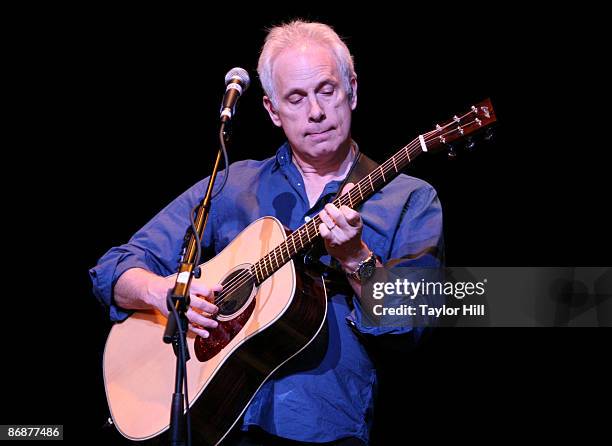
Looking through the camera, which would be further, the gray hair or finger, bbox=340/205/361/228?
the gray hair

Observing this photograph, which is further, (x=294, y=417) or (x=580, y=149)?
(x=580, y=149)

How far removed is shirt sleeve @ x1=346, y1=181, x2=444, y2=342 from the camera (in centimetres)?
259

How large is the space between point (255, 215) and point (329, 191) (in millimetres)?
342

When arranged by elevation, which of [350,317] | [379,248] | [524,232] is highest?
[524,232]

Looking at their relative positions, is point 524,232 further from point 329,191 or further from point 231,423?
point 231,423

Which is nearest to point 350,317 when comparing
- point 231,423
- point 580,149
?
point 231,423

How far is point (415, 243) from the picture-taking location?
2.70m

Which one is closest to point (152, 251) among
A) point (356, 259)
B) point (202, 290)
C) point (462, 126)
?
point (202, 290)

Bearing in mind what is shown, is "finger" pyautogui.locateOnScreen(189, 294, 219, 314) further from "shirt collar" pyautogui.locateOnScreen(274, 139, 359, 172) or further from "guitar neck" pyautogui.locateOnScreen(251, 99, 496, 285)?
"shirt collar" pyautogui.locateOnScreen(274, 139, 359, 172)

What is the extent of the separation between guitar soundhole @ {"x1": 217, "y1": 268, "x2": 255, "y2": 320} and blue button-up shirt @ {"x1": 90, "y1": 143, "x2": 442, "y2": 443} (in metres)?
0.29

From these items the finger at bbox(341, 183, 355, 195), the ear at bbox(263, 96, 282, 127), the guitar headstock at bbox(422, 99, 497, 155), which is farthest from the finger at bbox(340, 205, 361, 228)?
the ear at bbox(263, 96, 282, 127)

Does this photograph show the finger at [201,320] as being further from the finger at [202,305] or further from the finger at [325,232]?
the finger at [325,232]

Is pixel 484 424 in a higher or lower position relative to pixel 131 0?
lower

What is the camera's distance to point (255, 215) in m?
3.02
